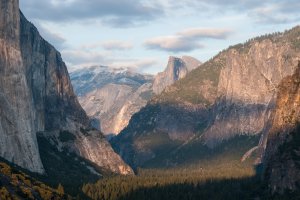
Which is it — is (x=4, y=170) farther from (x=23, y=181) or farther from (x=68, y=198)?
(x=68, y=198)

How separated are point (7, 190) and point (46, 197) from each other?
11.6 meters

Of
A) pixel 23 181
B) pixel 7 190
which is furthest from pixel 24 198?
pixel 23 181

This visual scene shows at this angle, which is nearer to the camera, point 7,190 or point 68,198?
point 7,190

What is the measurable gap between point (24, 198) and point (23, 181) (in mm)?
18939

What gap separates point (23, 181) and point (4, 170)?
19.7 feet

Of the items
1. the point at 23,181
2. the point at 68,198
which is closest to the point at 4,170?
the point at 23,181

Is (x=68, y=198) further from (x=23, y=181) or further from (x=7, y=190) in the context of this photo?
(x=7, y=190)

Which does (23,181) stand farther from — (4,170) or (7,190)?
(7,190)

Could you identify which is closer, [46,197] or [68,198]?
[46,197]

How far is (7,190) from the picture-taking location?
155500mm

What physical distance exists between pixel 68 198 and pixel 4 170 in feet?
59.4

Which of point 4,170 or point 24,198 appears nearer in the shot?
point 24,198

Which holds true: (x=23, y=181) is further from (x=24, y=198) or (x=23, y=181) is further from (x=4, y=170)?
(x=24, y=198)

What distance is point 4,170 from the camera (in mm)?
175750
